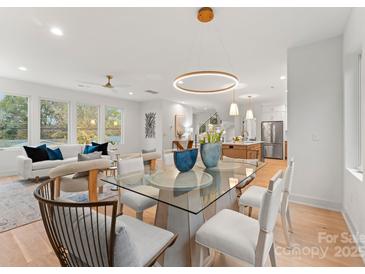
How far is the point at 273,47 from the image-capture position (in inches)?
118

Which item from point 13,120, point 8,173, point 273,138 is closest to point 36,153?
point 8,173

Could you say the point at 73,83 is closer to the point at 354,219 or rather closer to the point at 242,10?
the point at 242,10

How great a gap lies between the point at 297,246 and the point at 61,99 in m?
6.73

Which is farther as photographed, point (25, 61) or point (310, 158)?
point (25, 61)

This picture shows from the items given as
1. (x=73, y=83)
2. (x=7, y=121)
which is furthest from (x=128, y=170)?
(x=7, y=121)

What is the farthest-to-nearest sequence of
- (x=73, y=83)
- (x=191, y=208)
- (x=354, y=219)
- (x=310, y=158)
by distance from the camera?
(x=73, y=83), (x=310, y=158), (x=354, y=219), (x=191, y=208)

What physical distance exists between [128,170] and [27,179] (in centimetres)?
376

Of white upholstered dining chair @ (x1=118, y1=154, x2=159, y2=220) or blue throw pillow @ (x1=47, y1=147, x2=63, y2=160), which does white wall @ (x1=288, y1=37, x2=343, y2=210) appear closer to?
white upholstered dining chair @ (x1=118, y1=154, x2=159, y2=220)

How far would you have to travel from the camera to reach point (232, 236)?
1.22 meters

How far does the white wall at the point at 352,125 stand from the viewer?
68.8 inches

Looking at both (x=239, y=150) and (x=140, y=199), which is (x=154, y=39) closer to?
(x=140, y=199)

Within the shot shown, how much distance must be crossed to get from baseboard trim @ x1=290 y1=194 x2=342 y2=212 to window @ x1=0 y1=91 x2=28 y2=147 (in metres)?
6.61
